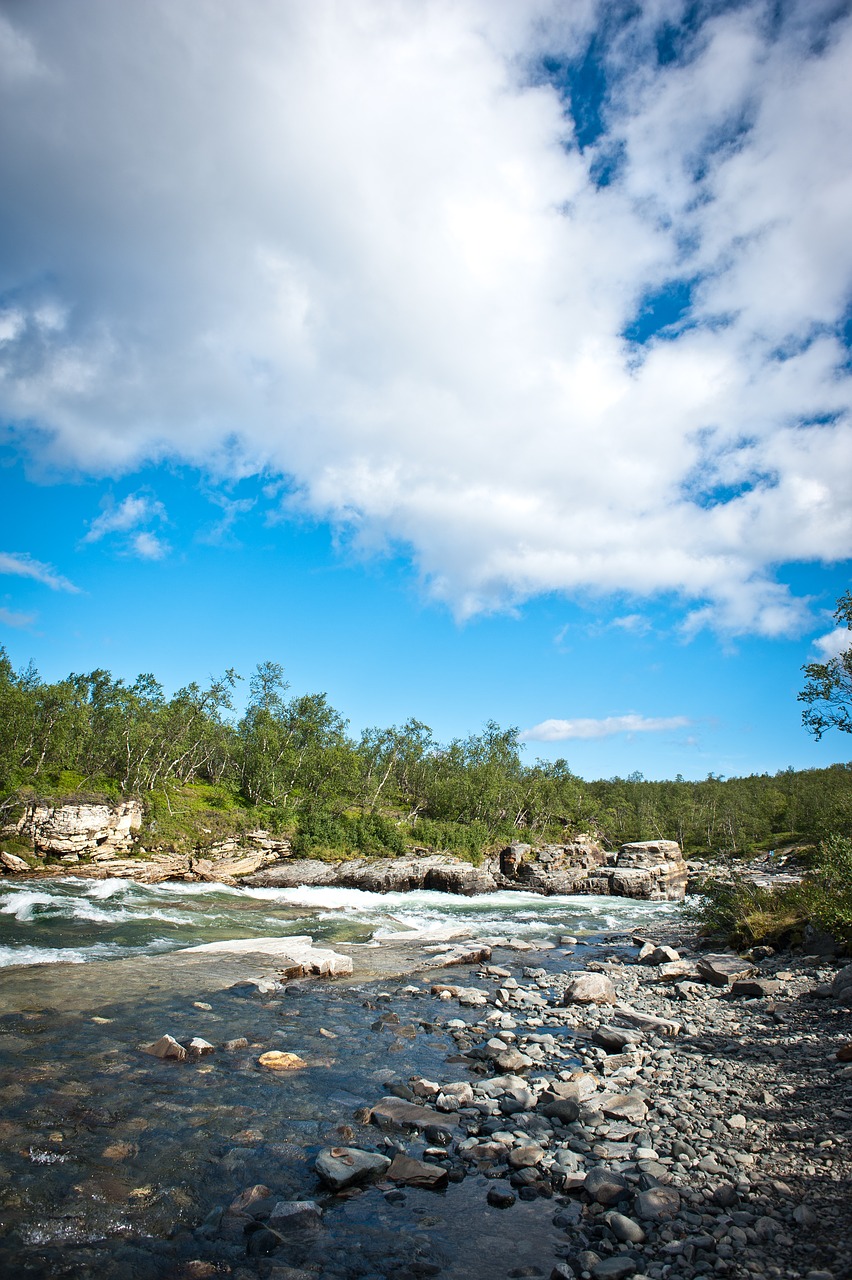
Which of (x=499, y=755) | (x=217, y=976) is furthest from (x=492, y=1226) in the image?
(x=499, y=755)

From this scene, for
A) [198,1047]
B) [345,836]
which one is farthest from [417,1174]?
[345,836]

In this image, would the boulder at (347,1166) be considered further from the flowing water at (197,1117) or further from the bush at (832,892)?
the bush at (832,892)

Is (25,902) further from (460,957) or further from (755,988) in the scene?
(755,988)

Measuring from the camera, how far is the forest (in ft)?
173

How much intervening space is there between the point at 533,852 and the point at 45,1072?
68.1 metres

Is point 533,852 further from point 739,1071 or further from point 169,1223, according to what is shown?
point 169,1223

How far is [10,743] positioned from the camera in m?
48.8

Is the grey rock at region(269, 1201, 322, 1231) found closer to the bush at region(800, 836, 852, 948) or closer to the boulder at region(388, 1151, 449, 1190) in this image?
the boulder at region(388, 1151, 449, 1190)

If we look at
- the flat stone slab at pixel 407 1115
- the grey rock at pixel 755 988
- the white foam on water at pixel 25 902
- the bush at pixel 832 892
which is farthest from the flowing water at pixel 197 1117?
the bush at pixel 832 892

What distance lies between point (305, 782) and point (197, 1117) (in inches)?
2594

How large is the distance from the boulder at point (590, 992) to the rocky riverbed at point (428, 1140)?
3.80 feet

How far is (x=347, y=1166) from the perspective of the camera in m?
7.25

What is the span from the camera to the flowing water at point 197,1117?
588 cm

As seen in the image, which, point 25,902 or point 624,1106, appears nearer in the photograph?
point 624,1106
